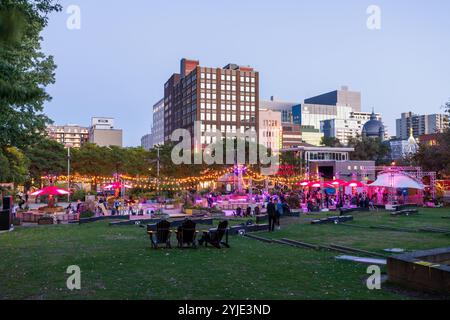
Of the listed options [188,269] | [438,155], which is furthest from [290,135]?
[188,269]

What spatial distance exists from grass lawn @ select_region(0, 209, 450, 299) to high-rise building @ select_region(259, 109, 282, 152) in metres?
135

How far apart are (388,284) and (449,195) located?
130ft

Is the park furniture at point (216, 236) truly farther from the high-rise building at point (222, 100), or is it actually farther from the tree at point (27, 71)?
the high-rise building at point (222, 100)

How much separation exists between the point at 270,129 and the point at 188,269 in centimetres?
14590

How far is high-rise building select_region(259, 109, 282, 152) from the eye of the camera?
6097 inches

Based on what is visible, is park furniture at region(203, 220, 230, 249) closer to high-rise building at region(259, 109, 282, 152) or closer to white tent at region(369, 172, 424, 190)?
white tent at region(369, 172, 424, 190)

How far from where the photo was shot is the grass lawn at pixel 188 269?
9328 mm

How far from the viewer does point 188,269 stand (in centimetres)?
1182

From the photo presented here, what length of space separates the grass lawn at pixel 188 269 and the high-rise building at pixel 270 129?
135397 mm

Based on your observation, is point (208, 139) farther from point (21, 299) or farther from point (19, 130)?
point (21, 299)


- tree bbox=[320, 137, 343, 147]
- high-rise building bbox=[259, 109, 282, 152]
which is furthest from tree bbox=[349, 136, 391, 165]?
high-rise building bbox=[259, 109, 282, 152]

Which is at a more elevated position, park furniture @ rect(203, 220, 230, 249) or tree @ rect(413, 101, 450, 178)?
tree @ rect(413, 101, 450, 178)
